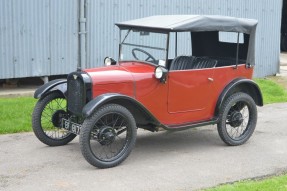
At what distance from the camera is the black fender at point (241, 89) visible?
24.8 feet

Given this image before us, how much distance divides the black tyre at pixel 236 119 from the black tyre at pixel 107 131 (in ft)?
5.14

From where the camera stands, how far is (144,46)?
7363 mm

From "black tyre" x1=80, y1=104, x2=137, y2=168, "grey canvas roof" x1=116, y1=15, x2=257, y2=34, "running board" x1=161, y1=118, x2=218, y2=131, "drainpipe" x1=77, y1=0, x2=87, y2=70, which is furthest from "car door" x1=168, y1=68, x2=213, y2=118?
"drainpipe" x1=77, y1=0, x2=87, y2=70

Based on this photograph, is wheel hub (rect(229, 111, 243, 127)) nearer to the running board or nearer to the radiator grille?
the running board

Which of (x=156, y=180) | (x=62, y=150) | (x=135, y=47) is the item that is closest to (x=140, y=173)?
(x=156, y=180)

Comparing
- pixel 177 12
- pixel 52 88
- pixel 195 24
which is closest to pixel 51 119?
pixel 52 88

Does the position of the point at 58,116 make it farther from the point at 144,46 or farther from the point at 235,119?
the point at 235,119

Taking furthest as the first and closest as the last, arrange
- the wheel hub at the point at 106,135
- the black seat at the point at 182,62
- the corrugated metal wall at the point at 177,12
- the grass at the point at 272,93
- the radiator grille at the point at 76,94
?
1. the corrugated metal wall at the point at 177,12
2. the grass at the point at 272,93
3. the black seat at the point at 182,62
4. the radiator grille at the point at 76,94
5. the wheel hub at the point at 106,135

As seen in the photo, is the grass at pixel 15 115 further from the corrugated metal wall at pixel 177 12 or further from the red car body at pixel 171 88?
the corrugated metal wall at pixel 177 12

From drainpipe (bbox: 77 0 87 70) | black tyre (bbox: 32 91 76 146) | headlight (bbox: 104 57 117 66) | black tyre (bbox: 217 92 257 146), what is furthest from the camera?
drainpipe (bbox: 77 0 87 70)

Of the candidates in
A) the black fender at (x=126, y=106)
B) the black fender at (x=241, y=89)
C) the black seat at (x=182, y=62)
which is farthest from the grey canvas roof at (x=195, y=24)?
the black fender at (x=126, y=106)

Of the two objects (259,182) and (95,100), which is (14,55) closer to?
(95,100)

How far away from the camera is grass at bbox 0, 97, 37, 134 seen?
841 cm

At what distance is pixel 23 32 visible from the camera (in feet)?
37.2
